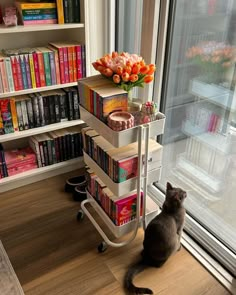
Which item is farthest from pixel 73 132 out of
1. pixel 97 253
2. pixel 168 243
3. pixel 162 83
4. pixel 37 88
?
pixel 168 243

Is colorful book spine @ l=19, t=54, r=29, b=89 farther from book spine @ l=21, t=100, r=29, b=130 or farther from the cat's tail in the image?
the cat's tail

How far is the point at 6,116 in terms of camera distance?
195cm

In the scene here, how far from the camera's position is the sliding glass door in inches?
61.8

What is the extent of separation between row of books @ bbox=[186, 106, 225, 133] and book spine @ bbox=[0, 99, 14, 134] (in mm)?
1137

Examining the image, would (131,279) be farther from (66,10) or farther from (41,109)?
(66,10)

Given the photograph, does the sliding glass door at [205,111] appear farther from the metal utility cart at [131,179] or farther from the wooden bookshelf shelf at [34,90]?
the wooden bookshelf shelf at [34,90]

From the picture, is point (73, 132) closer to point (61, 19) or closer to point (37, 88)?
point (37, 88)

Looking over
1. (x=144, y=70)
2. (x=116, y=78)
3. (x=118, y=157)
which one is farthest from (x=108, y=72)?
(x=118, y=157)

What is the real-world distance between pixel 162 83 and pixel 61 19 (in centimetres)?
73

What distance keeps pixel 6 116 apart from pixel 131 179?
0.97 metres

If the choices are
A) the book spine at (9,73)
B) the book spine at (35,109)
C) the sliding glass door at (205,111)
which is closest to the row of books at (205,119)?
the sliding glass door at (205,111)

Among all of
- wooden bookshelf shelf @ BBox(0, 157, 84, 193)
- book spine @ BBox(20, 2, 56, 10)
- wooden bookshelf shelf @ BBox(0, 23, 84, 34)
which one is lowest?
wooden bookshelf shelf @ BBox(0, 157, 84, 193)

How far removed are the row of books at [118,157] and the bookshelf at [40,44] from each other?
1.86ft

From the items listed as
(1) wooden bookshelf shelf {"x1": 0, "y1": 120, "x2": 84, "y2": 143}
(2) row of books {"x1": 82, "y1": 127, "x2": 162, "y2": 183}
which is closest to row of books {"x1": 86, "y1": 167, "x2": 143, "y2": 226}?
(2) row of books {"x1": 82, "y1": 127, "x2": 162, "y2": 183}
